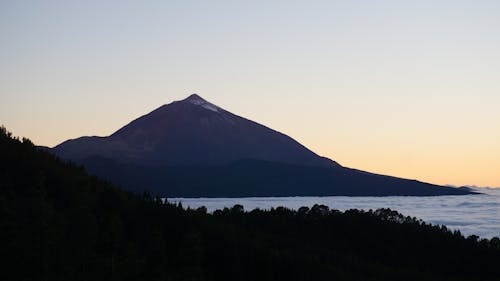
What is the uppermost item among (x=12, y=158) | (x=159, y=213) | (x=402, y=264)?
(x=12, y=158)

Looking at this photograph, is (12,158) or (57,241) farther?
(12,158)

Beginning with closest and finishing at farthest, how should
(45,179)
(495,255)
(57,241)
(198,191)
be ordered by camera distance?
(57,241), (45,179), (495,255), (198,191)

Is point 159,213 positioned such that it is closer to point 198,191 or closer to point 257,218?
point 257,218

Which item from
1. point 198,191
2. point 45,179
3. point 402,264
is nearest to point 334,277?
point 45,179

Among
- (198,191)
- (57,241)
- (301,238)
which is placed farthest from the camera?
(198,191)

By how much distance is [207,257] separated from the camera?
2925 centimetres

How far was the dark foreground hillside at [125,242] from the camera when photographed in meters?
22.0

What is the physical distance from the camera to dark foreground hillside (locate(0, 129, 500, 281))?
22.0 meters

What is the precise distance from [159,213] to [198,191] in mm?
168607

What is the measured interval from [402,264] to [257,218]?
952cm

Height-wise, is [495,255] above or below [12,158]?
below

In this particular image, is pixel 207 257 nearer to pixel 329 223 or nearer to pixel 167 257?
pixel 167 257

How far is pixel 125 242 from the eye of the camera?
26.5 metres

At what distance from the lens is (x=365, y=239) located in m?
49.7
